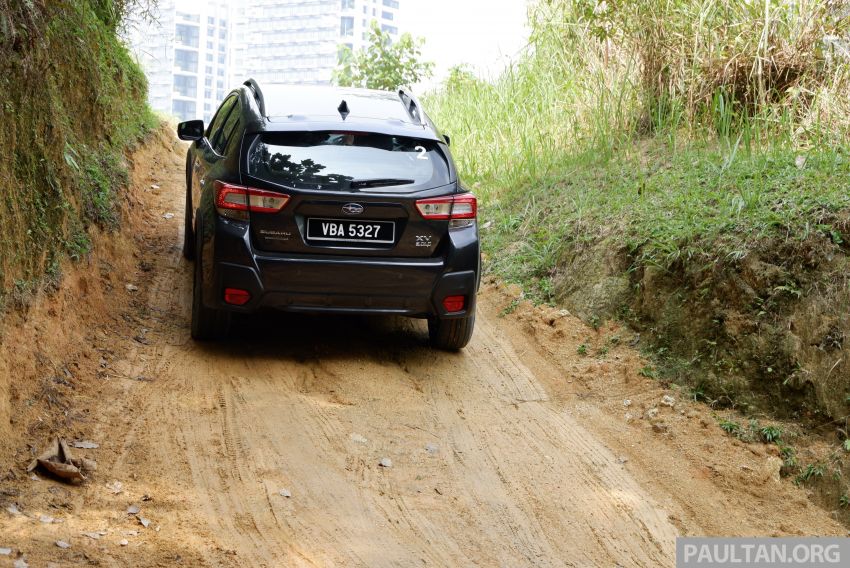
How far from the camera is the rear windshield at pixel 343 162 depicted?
6.26 meters

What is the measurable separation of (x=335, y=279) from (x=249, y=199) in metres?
0.79

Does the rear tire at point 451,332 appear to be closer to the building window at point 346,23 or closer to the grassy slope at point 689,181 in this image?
the grassy slope at point 689,181

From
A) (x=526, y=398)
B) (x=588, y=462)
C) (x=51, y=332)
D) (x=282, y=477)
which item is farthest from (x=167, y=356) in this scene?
(x=588, y=462)

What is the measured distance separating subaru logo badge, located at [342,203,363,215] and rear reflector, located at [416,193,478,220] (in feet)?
1.36

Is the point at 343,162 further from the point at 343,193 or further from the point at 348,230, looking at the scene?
the point at 348,230

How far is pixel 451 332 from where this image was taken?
7223 mm

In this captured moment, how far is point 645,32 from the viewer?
1062cm

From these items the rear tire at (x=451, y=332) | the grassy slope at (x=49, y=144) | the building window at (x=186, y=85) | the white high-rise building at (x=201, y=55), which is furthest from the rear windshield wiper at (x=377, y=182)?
the building window at (x=186, y=85)

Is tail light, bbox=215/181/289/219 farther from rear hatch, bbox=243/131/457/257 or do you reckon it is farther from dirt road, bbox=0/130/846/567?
dirt road, bbox=0/130/846/567

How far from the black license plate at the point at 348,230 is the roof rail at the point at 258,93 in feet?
3.40

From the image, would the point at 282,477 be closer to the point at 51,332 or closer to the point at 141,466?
the point at 141,466

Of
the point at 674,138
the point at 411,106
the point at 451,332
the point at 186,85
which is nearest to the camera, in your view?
the point at 451,332

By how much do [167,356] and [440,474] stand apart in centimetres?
249

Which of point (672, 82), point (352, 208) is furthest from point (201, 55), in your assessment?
point (352, 208)
